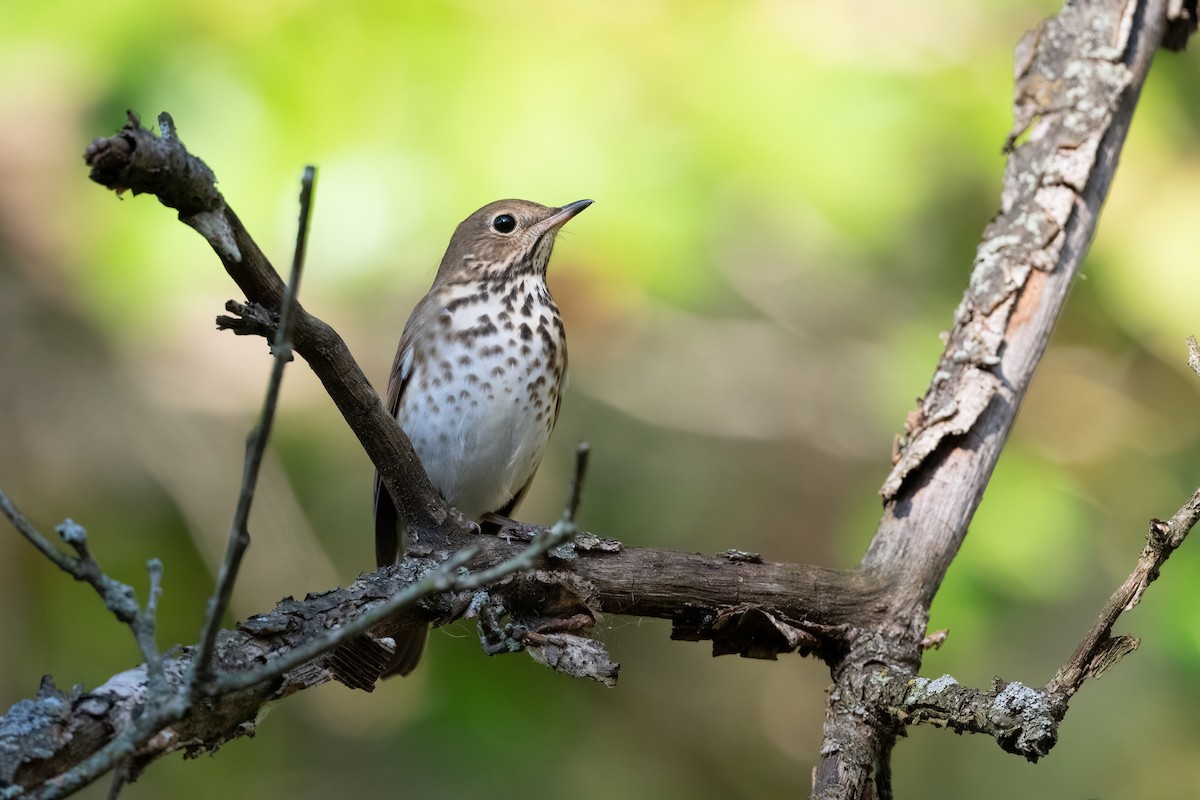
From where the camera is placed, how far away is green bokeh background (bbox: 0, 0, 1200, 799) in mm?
3270

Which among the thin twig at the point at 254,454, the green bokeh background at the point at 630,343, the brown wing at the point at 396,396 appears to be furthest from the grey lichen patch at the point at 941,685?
the brown wing at the point at 396,396

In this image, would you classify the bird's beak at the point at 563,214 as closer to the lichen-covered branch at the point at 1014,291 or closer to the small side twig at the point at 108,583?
the lichen-covered branch at the point at 1014,291

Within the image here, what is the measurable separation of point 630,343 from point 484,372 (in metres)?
0.82

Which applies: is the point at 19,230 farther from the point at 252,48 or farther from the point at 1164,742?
the point at 1164,742

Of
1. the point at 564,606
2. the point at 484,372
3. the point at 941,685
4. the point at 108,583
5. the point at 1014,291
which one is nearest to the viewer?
the point at 108,583

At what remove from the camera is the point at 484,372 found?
371 centimetres

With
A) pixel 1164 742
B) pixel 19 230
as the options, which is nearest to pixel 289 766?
pixel 19 230

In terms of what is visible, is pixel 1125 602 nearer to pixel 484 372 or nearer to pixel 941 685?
pixel 941 685

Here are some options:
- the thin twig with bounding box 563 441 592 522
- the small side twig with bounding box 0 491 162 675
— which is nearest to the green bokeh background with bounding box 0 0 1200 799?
the small side twig with bounding box 0 491 162 675

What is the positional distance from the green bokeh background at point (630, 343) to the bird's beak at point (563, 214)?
0.19 feet

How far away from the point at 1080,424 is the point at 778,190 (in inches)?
58.6

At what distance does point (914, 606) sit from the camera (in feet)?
9.38

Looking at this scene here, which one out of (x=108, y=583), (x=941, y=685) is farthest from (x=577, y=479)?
(x=941, y=685)

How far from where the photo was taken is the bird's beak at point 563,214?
3.61 meters
